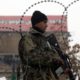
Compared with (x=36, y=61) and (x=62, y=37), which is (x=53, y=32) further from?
(x=36, y=61)

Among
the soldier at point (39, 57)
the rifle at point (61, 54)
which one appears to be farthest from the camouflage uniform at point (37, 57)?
the rifle at point (61, 54)

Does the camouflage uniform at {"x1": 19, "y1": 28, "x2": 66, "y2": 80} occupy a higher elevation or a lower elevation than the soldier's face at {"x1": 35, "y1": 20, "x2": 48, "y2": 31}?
lower

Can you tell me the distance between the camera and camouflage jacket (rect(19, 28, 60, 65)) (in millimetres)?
4855

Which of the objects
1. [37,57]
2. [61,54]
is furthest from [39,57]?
[61,54]

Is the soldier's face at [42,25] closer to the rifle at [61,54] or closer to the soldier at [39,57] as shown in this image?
the soldier at [39,57]

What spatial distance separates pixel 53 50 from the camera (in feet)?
16.1

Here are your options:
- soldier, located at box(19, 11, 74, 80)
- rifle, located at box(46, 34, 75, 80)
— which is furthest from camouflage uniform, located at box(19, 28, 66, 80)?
rifle, located at box(46, 34, 75, 80)

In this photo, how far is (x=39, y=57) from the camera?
4.86m

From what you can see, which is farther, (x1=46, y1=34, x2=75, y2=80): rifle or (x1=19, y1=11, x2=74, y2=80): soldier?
(x1=46, y1=34, x2=75, y2=80): rifle

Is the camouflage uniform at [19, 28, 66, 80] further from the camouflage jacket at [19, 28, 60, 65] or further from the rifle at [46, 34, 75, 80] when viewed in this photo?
the rifle at [46, 34, 75, 80]

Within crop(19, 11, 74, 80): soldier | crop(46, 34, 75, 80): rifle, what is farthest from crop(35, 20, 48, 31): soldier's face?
crop(46, 34, 75, 80): rifle

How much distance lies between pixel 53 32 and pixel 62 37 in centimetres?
14

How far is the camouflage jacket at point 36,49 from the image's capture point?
4.86 m

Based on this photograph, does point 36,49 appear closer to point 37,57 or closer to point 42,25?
point 37,57
